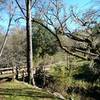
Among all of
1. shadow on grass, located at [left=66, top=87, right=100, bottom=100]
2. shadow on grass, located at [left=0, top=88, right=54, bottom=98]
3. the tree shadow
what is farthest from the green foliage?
shadow on grass, located at [left=0, top=88, right=54, bottom=98]

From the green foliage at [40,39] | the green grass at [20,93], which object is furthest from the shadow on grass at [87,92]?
the green foliage at [40,39]

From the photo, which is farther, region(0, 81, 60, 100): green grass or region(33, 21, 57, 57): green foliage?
region(33, 21, 57, 57): green foliage

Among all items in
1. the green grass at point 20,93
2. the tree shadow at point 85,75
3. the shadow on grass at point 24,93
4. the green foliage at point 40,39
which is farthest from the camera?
the green foliage at point 40,39

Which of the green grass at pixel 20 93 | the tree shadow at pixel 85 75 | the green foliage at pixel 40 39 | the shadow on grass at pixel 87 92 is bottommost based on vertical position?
the shadow on grass at pixel 87 92

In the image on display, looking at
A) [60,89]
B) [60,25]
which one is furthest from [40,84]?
[60,25]

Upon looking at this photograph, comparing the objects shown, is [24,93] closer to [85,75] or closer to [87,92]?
[87,92]

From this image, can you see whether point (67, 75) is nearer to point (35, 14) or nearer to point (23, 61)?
point (35, 14)

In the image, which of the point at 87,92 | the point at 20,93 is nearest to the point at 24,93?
the point at 20,93

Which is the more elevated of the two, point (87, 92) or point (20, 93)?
point (20, 93)

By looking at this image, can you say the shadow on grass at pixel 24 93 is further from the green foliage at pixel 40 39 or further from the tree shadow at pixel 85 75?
the green foliage at pixel 40 39

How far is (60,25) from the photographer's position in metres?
21.8

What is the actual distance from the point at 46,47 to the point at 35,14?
654 inches

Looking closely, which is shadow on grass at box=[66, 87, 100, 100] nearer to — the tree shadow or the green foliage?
the tree shadow

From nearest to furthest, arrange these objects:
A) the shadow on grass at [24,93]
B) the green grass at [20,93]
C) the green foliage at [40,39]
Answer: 1. the green grass at [20,93]
2. the shadow on grass at [24,93]
3. the green foliage at [40,39]
